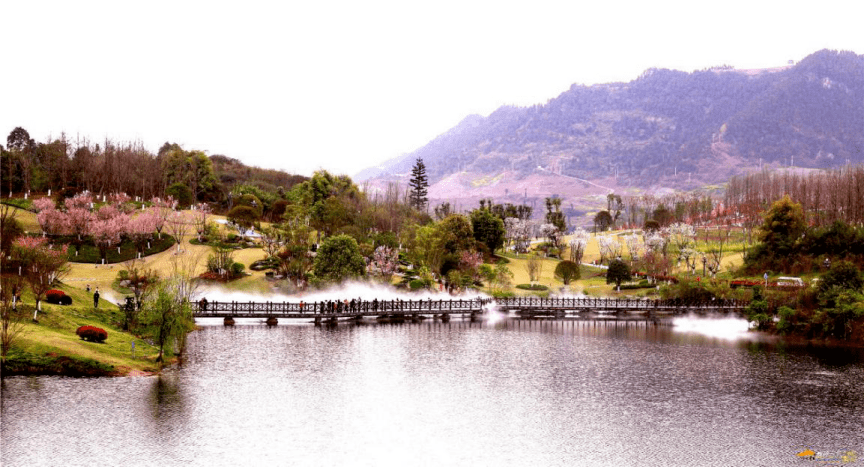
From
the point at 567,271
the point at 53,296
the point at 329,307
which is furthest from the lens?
the point at 567,271

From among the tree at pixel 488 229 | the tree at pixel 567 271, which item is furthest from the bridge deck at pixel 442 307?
the tree at pixel 488 229

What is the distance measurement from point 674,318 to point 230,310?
6410 cm

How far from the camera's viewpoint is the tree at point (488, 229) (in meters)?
150

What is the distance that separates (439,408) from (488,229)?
97545 millimetres

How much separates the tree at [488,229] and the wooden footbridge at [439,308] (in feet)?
107

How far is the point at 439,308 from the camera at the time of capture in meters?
105

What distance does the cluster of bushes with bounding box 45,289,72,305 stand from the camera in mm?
72062

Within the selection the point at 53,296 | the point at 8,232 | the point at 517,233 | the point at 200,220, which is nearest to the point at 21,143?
the point at 200,220

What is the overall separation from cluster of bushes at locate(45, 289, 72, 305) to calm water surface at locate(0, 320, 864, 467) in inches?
499

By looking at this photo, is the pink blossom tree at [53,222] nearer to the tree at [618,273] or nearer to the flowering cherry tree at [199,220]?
the flowering cherry tree at [199,220]

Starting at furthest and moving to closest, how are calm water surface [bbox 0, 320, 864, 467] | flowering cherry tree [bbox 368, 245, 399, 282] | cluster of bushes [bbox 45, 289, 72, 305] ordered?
flowering cherry tree [bbox 368, 245, 399, 282], cluster of bushes [bbox 45, 289, 72, 305], calm water surface [bbox 0, 320, 864, 467]

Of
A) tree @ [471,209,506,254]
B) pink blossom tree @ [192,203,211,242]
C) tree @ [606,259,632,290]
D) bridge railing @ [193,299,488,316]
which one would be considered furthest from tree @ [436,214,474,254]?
pink blossom tree @ [192,203,211,242]

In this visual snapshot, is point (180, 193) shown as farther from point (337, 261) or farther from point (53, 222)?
point (337, 261)

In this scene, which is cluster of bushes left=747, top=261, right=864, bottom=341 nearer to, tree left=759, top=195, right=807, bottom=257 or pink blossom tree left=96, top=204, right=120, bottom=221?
tree left=759, top=195, right=807, bottom=257
